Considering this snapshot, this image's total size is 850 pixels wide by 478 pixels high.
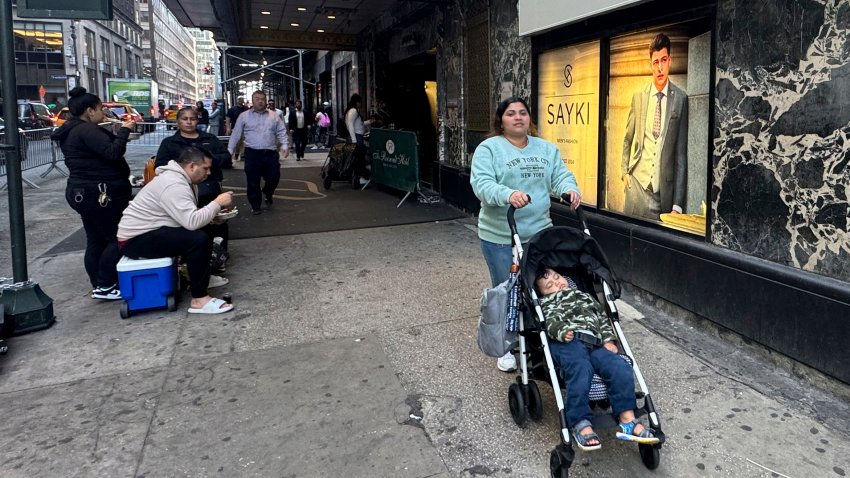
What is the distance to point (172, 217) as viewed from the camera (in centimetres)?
493

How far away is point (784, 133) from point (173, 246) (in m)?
4.62

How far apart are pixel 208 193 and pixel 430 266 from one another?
8.39ft

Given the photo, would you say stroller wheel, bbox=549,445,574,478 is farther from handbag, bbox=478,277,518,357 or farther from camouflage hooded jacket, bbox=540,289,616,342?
handbag, bbox=478,277,518,357

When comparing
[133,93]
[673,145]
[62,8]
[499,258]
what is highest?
[133,93]

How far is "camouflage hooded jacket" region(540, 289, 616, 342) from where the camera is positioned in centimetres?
296

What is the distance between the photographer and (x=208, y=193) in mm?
6484

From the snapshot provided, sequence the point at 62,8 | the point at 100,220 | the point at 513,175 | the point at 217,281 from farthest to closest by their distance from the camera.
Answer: the point at 217,281, the point at 100,220, the point at 62,8, the point at 513,175

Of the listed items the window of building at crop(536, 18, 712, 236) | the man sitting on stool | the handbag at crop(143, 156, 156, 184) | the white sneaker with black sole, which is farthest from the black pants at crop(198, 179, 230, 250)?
the window of building at crop(536, 18, 712, 236)

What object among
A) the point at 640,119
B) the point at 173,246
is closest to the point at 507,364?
the point at 640,119

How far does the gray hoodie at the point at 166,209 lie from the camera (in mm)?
4883

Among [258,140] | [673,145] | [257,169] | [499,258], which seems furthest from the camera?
[257,169]

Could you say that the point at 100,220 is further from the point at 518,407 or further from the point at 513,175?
the point at 518,407

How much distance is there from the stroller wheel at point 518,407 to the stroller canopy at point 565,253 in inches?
23.4

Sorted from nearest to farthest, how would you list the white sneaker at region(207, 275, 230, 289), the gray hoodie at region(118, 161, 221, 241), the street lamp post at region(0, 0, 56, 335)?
the street lamp post at region(0, 0, 56, 335) → the gray hoodie at region(118, 161, 221, 241) → the white sneaker at region(207, 275, 230, 289)
